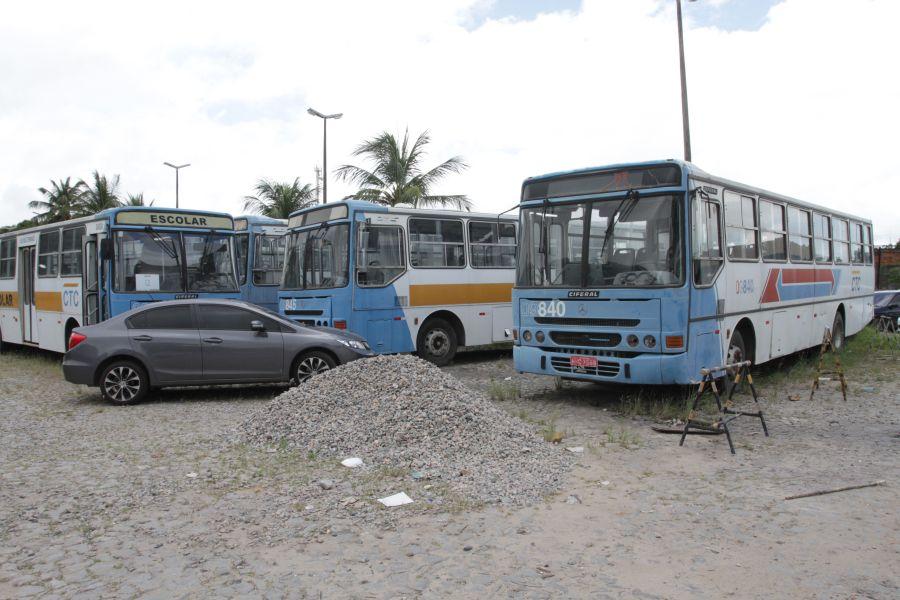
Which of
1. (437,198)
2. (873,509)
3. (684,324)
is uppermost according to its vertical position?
(437,198)

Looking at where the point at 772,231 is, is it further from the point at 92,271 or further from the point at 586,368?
the point at 92,271

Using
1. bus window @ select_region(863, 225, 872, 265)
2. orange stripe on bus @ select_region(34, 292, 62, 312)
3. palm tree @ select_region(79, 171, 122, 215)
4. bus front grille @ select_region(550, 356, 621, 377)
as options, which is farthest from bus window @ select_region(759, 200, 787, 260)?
palm tree @ select_region(79, 171, 122, 215)

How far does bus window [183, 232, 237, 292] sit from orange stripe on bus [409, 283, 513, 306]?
3.60 meters

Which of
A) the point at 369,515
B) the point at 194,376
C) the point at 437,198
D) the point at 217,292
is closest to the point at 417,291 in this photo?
the point at 217,292

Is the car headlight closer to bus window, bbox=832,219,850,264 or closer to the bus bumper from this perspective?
the bus bumper

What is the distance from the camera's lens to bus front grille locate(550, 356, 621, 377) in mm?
9586

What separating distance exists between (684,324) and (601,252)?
1399mm

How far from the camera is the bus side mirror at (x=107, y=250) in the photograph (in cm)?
1328

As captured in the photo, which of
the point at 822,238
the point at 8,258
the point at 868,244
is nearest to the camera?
the point at 822,238

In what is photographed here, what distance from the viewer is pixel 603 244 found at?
31.9ft

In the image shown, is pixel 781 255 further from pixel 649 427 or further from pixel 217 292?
pixel 217 292

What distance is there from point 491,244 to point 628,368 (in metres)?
7.21

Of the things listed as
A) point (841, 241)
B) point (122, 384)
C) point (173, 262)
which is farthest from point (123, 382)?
point (841, 241)

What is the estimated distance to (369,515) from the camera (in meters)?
5.63
